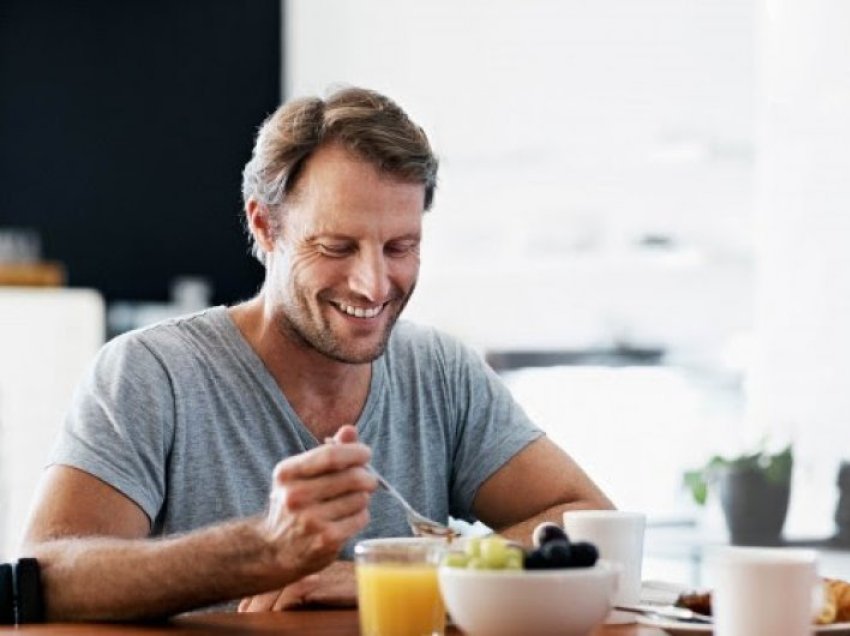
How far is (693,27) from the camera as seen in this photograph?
5.45m

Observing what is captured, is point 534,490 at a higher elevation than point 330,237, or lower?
lower

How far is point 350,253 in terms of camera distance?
7.34 feet

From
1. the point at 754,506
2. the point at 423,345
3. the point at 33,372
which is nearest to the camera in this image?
the point at 423,345

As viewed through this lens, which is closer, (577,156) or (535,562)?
(535,562)

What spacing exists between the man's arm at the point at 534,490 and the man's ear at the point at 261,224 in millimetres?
500

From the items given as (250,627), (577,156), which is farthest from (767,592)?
(577,156)

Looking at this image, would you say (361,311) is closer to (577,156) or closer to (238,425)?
(238,425)

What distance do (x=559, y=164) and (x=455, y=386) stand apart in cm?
330

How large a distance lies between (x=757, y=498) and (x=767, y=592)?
2.13m

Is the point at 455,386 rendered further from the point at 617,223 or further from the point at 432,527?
the point at 617,223

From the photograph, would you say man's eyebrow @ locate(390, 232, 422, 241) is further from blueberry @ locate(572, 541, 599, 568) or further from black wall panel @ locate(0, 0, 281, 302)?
black wall panel @ locate(0, 0, 281, 302)

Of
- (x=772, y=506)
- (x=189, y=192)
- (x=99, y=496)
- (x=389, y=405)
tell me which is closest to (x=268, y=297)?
(x=389, y=405)

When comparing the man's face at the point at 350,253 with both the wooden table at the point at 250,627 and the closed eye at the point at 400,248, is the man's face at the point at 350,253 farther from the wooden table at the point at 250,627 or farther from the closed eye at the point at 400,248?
the wooden table at the point at 250,627

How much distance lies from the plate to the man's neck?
28.2 inches
